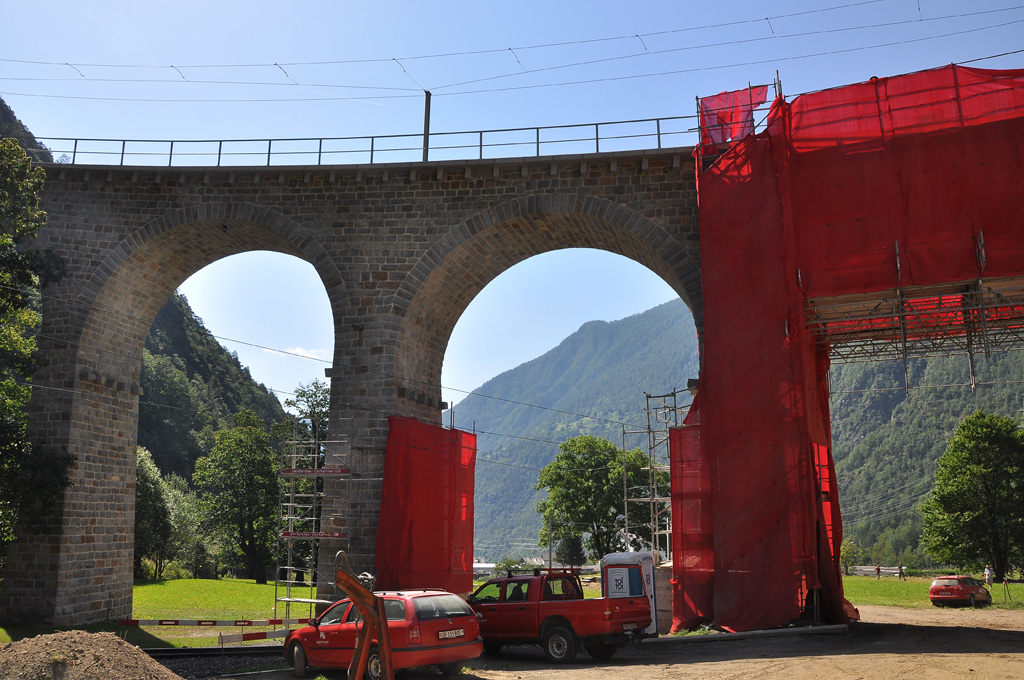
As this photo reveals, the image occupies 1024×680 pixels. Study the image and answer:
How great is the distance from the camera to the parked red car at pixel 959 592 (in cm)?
2341

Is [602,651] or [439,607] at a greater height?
[439,607]

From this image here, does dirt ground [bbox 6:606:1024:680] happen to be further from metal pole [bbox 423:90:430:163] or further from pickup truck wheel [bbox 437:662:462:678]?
metal pole [bbox 423:90:430:163]

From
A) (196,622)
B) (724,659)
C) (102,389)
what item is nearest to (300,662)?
(196,622)

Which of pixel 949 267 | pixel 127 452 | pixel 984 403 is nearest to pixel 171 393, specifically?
pixel 127 452

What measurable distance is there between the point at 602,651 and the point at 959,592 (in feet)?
51.2

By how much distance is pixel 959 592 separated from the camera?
77.2ft

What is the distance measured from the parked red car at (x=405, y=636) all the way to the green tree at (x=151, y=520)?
2916cm

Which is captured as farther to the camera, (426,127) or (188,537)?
(188,537)

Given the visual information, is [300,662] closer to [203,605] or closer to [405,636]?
[405,636]

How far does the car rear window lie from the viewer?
10.6 meters

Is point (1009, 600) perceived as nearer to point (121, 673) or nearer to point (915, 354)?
point (915, 354)

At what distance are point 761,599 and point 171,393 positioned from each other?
68387 mm

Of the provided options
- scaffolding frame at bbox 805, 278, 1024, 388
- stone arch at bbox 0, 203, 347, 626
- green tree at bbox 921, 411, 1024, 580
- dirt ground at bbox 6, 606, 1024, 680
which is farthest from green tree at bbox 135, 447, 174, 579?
green tree at bbox 921, 411, 1024, 580

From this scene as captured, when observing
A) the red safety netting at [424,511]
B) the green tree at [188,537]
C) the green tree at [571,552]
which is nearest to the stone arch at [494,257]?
the red safety netting at [424,511]
